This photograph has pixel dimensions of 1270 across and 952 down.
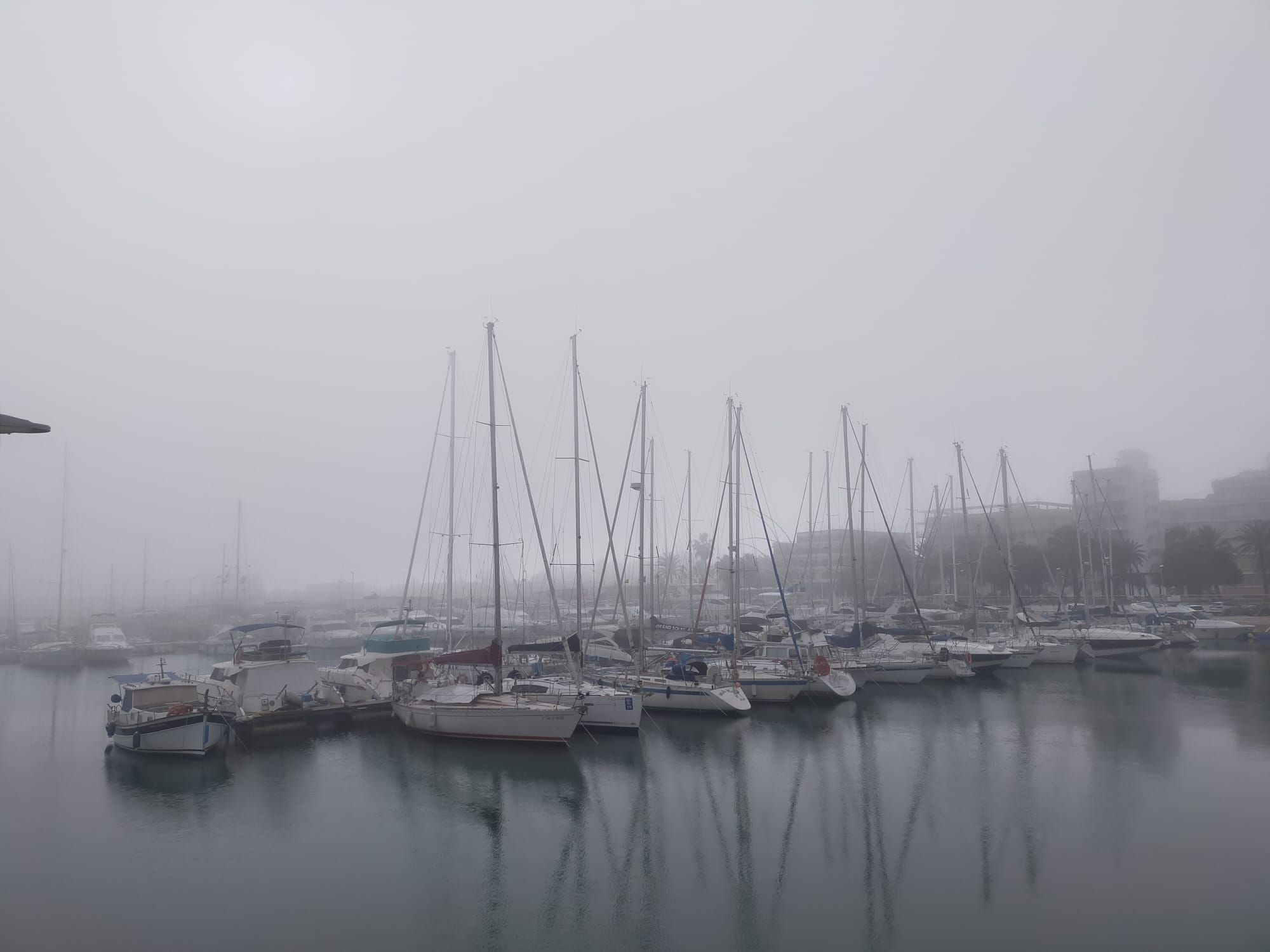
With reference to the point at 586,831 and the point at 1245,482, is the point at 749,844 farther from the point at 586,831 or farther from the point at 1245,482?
the point at 1245,482

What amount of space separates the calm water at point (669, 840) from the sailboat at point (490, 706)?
0.72 m

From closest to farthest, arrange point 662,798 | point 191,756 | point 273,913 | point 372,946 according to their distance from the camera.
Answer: point 372,946, point 273,913, point 662,798, point 191,756

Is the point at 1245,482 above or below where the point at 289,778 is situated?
above

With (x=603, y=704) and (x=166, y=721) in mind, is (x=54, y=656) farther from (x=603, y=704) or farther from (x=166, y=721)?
(x=603, y=704)

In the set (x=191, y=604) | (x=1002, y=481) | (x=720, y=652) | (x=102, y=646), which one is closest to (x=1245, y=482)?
(x=1002, y=481)

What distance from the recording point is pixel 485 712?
26.1 meters

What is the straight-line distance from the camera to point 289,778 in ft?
77.8

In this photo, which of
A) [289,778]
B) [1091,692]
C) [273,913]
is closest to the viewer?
[273,913]

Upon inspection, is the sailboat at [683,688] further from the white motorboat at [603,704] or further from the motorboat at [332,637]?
the motorboat at [332,637]

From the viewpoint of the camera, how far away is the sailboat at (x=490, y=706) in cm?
2578

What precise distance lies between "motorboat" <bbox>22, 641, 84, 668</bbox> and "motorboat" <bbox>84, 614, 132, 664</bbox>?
1277mm

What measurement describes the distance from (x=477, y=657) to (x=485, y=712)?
2.25m

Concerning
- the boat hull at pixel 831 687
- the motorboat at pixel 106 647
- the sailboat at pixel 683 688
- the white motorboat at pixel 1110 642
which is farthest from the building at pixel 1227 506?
the motorboat at pixel 106 647

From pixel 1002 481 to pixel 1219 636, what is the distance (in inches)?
842
